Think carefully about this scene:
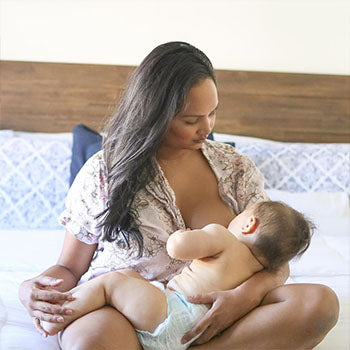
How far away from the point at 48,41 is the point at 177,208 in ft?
5.48

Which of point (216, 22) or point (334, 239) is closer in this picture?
point (334, 239)

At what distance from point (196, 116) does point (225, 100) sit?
5.18ft

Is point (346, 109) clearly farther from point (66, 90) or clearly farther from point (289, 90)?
point (66, 90)

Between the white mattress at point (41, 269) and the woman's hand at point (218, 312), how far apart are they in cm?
31

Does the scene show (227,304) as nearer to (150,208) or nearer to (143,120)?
(150,208)

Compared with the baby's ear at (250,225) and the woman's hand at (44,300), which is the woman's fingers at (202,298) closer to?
the baby's ear at (250,225)

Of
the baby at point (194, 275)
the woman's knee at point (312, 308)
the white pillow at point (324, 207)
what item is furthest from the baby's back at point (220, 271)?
the white pillow at point (324, 207)

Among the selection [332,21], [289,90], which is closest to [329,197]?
[289,90]

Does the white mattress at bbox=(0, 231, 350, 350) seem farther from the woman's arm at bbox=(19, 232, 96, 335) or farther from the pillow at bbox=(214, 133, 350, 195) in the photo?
the pillow at bbox=(214, 133, 350, 195)

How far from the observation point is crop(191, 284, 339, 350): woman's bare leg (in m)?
1.34

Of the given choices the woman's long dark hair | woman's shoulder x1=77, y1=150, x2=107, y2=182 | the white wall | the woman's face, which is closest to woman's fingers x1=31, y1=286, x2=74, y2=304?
the woman's long dark hair

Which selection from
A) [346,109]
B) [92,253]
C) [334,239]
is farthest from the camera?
[346,109]

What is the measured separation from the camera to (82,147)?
8.11ft

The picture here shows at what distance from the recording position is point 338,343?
156 centimetres
